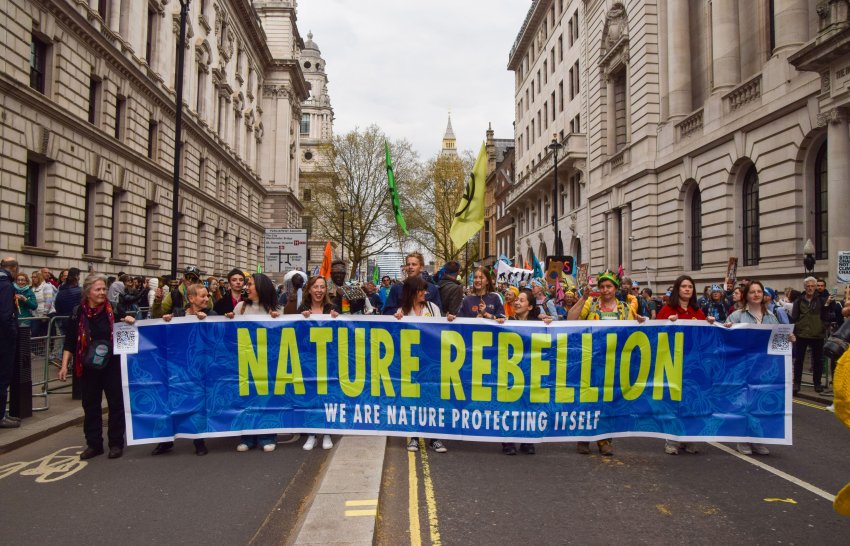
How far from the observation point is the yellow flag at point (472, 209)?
9.90 m

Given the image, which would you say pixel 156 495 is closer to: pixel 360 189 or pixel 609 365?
pixel 609 365

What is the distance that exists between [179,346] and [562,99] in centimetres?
4113

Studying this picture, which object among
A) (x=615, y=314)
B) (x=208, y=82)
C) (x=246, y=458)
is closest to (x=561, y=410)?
(x=615, y=314)

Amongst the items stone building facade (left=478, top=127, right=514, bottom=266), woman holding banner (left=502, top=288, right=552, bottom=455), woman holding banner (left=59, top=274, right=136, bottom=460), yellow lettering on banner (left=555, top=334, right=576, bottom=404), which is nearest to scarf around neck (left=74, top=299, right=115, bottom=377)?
woman holding banner (left=59, top=274, right=136, bottom=460)

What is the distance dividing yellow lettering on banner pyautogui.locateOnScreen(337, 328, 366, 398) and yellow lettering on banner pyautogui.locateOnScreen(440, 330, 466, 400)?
831 millimetres

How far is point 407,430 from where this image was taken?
6.66 metres

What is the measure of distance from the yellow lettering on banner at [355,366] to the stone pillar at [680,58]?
23.5m

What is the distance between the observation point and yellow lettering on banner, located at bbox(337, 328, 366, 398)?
6770mm

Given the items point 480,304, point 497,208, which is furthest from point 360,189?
point 480,304

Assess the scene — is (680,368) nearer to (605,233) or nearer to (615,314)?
(615,314)

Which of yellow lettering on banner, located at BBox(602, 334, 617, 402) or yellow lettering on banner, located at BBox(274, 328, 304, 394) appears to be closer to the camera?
yellow lettering on banner, located at BBox(602, 334, 617, 402)

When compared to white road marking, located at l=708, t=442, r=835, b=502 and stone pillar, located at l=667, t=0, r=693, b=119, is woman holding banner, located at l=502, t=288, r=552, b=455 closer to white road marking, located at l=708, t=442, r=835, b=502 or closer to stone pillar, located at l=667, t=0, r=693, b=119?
white road marking, located at l=708, t=442, r=835, b=502

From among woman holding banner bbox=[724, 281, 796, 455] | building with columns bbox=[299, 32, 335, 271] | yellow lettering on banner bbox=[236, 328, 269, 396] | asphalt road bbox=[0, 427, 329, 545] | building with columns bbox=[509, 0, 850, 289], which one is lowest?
asphalt road bbox=[0, 427, 329, 545]

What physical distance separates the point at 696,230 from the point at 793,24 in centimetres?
892
